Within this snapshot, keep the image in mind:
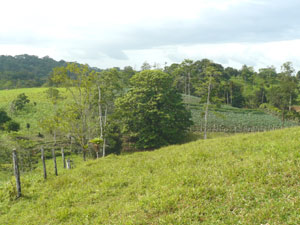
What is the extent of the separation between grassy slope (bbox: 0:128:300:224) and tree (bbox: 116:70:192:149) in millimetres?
18298

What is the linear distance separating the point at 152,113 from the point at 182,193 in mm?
22737

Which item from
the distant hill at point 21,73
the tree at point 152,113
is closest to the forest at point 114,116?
the tree at point 152,113

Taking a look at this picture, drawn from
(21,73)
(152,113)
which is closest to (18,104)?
(152,113)

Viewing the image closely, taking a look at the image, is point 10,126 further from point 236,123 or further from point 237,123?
point 237,123

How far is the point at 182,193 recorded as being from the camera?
6.82m

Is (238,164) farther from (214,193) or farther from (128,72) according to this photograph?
(128,72)

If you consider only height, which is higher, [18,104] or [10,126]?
[18,104]

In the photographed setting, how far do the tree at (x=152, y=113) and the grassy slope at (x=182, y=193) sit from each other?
18.3 meters

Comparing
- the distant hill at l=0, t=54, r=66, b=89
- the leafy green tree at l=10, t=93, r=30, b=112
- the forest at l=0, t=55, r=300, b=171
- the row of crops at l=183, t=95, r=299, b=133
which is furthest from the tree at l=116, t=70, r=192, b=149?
the distant hill at l=0, t=54, r=66, b=89

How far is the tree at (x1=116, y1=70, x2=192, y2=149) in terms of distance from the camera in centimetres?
2961

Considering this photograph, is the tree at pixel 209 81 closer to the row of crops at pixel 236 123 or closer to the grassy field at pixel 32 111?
the row of crops at pixel 236 123

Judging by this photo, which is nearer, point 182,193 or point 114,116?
point 182,193

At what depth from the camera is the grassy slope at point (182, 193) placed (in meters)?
5.65

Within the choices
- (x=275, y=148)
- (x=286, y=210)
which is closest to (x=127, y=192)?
(x=286, y=210)
